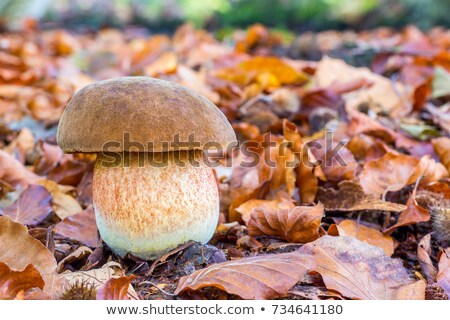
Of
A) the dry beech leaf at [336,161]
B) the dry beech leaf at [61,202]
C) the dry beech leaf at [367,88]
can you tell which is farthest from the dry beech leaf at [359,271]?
the dry beech leaf at [367,88]

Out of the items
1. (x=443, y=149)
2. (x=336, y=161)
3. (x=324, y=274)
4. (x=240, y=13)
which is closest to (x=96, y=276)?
(x=324, y=274)

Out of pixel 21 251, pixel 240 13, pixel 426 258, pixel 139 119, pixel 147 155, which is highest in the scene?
pixel 139 119

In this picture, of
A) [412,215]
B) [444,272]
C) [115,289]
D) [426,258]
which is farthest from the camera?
[412,215]

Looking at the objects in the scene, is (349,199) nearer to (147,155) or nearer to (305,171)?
(305,171)

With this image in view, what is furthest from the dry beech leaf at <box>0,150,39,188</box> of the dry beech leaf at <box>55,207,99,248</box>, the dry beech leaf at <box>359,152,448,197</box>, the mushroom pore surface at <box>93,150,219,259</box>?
→ the dry beech leaf at <box>359,152,448,197</box>

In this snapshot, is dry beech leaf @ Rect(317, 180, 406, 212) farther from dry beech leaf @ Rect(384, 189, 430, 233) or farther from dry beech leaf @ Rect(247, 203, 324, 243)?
dry beech leaf @ Rect(247, 203, 324, 243)

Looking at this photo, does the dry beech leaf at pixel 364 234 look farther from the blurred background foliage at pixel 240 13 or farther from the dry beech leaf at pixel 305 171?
the blurred background foliage at pixel 240 13

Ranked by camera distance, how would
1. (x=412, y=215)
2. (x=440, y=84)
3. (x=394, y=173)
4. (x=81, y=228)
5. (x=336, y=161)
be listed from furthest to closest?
(x=440, y=84), (x=336, y=161), (x=394, y=173), (x=81, y=228), (x=412, y=215)

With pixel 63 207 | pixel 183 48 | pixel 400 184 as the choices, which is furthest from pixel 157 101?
pixel 183 48
